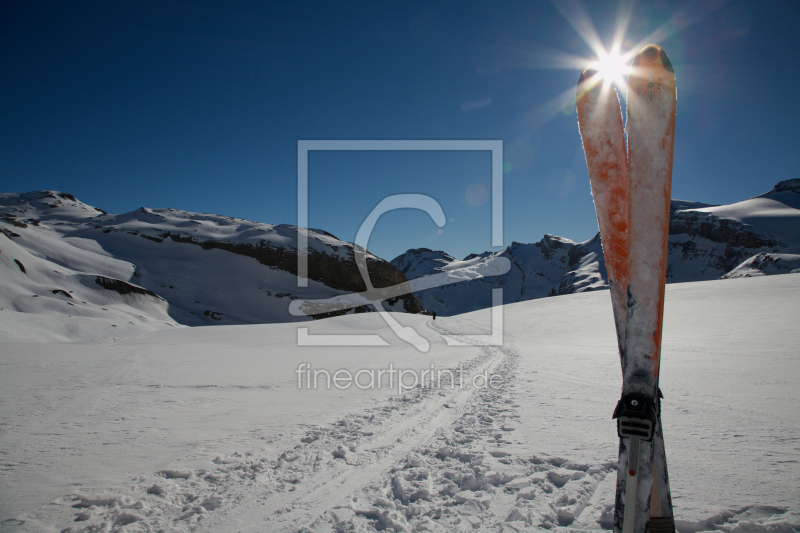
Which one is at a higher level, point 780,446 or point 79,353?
point 780,446

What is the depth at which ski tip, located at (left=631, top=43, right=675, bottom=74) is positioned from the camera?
1.93 metres

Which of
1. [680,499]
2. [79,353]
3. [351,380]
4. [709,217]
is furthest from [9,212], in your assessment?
[709,217]

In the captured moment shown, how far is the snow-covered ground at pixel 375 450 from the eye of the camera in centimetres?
265

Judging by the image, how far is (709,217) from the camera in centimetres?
16500

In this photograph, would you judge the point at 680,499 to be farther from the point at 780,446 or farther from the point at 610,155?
the point at 610,155

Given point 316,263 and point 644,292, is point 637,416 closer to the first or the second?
point 644,292

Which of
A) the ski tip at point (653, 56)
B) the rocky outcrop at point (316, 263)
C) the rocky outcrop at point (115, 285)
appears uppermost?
the rocky outcrop at point (316, 263)

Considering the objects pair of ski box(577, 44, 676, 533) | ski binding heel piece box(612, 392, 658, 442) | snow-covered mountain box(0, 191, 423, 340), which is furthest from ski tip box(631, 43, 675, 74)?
snow-covered mountain box(0, 191, 423, 340)

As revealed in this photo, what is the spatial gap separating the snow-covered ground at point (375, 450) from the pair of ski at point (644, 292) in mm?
958

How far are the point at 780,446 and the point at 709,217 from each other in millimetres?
219495

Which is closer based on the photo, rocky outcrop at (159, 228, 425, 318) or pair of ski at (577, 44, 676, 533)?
pair of ski at (577, 44, 676, 533)

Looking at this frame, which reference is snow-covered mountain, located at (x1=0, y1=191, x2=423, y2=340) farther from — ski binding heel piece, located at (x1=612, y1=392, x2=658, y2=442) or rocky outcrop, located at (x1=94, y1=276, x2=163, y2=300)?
ski binding heel piece, located at (x1=612, y1=392, x2=658, y2=442)

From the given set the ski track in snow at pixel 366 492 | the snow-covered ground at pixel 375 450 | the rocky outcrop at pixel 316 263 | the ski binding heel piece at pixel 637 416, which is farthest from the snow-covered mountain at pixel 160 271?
the ski binding heel piece at pixel 637 416

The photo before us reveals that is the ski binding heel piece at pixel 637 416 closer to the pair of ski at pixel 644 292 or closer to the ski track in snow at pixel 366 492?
the pair of ski at pixel 644 292
